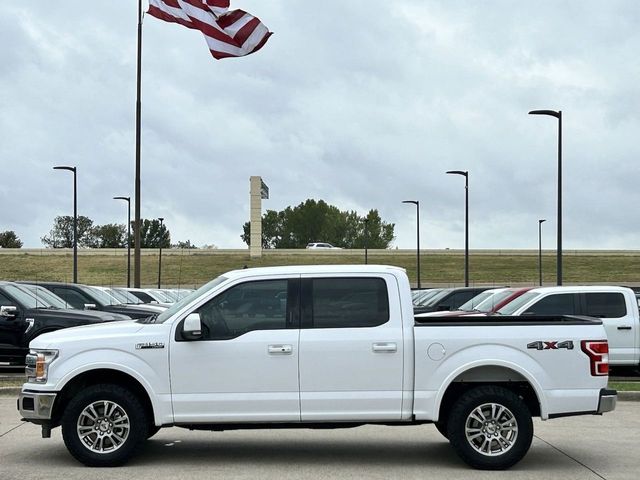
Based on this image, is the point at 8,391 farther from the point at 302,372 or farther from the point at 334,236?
the point at 334,236

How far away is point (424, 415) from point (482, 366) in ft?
2.35

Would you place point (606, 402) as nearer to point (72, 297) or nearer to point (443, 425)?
point (443, 425)

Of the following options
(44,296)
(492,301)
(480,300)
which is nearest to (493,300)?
(492,301)

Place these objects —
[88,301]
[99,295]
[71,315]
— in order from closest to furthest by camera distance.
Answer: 1. [71,315]
2. [88,301]
3. [99,295]

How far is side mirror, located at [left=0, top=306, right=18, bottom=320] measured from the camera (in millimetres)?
A: 17469

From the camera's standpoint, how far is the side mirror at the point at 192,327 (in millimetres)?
9164

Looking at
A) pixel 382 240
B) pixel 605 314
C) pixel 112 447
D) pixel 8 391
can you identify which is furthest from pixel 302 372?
pixel 382 240

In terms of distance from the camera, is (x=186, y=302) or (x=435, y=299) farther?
(x=435, y=299)

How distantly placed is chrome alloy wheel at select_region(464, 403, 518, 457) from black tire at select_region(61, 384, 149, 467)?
3.04 meters

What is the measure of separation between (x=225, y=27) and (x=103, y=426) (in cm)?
1221

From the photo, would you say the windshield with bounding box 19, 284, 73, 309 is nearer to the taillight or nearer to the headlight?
the headlight

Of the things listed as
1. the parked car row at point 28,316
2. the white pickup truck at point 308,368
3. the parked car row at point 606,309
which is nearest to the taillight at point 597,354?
the white pickup truck at point 308,368

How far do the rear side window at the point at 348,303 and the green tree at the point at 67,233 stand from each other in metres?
161

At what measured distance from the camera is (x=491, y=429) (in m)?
9.44
